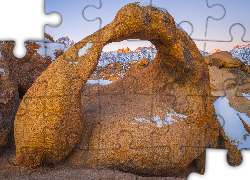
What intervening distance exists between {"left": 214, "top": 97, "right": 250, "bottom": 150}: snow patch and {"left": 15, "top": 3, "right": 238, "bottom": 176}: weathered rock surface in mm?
1023

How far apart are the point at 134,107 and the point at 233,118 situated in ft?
9.73

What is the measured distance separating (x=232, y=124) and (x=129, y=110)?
9.79ft

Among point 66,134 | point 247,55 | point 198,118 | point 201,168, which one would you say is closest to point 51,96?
point 66,134

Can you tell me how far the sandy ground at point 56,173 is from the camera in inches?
101

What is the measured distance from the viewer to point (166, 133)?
3.50m

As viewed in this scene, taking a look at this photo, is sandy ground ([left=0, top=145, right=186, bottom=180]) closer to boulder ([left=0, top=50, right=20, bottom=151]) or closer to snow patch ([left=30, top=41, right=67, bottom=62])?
boulder ([left=0, top=50, right=20, bottom=151])

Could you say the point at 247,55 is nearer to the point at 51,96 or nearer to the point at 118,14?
the point at 118,14

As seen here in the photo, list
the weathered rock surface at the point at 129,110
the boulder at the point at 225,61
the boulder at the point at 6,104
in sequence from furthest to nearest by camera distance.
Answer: the boulder at the point at 225,61, the boulder at the point at 6,104, the weathered rock surface at the point at 129,110

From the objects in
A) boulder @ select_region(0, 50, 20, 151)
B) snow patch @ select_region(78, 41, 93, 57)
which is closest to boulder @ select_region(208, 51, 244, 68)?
snow patch @ select_region(78, 41, 93, 57)

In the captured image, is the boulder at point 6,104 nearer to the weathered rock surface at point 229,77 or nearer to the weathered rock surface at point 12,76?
the weathered rock surface at point 12,76

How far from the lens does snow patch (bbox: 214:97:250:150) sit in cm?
493

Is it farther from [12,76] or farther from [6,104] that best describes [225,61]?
[6,104]

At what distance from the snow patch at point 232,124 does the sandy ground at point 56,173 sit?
3026 mm

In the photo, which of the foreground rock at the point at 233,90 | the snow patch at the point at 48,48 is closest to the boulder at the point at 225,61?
the foreground rock at the point at 233,90
